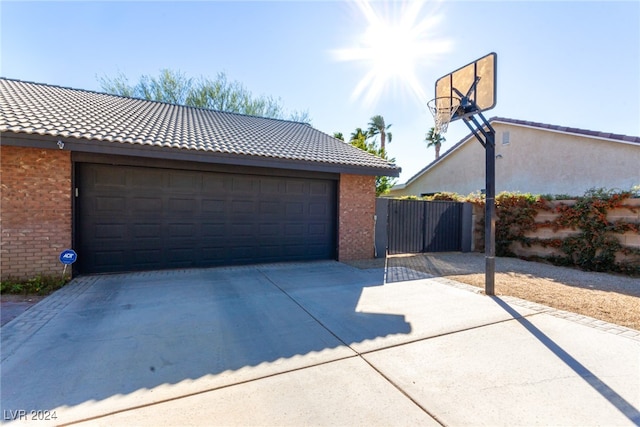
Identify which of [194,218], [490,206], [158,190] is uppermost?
[158,190]

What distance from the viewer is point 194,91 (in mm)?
18703

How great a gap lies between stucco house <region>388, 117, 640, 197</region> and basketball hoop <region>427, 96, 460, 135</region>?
8.89 m

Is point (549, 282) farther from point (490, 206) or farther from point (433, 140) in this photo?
point (433, 140)

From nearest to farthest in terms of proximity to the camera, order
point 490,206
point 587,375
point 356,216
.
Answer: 1. point 587,375
2. point 490,206
3. point 356,216

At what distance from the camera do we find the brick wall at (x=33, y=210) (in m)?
5.40

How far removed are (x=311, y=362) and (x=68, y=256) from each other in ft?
18.3

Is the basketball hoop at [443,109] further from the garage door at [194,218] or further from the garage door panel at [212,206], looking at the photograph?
the garage door panel at [212,206]

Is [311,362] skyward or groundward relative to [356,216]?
groundward

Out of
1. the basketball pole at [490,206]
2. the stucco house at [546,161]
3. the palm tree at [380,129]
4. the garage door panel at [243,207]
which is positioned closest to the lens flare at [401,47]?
the basketball pole at [490,206]

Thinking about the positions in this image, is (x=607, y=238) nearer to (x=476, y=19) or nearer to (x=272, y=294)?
(x=476, y=19)

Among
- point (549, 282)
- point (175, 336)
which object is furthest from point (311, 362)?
point (549, 282)

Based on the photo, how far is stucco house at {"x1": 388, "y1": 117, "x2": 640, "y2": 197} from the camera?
10.5 metres

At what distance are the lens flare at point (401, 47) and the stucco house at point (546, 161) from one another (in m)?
8.52
